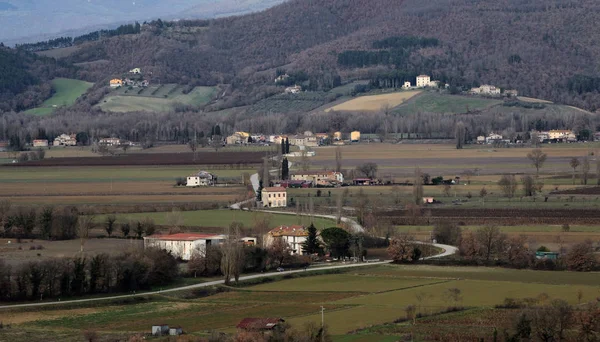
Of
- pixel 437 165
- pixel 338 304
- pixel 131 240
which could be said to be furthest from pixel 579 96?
pixel 338 304

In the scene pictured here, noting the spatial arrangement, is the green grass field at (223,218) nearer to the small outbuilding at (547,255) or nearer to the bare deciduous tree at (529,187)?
the small outbuilding at (547,255)

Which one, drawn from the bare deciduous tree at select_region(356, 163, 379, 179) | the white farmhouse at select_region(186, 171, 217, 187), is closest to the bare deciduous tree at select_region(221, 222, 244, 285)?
the white farmhouse at select_region(186, 171, 217, 187)

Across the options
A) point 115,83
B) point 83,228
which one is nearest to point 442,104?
point 115,83

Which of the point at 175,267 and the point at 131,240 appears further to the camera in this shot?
the point at 131,240

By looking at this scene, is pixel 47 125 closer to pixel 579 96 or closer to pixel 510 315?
pixel 579 96

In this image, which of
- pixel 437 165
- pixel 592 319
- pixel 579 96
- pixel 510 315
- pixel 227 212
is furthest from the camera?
pixel 579 96
